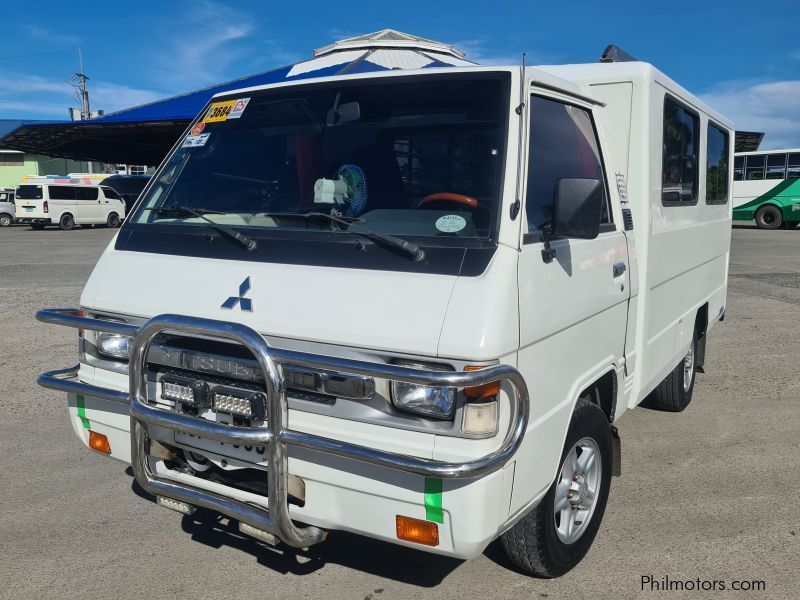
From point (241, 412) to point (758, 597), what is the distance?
244cm

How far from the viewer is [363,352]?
2.57m

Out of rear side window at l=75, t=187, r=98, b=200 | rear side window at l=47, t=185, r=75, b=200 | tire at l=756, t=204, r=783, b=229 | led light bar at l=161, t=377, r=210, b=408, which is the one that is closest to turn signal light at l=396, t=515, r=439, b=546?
led light bar at l=161, t=377, r=210, b=408

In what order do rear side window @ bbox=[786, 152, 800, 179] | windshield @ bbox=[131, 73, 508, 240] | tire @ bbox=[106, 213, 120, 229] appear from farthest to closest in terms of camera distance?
tire @ bbox=[106, 213, 120, 229] → rear side window @ bbox=[786, 152, 800, 179] → windshield @ bbox=[131, 73, 508, 240]

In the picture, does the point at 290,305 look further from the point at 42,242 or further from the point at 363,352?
the point at 42,242

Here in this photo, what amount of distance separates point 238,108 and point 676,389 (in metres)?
4.02

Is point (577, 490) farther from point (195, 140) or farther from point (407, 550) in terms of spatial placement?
point (195, 140)

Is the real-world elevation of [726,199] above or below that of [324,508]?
above

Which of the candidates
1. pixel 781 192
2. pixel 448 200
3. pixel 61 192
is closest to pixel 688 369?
pixel 448 200

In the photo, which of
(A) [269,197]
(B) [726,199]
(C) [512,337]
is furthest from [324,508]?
(B) [726,199]

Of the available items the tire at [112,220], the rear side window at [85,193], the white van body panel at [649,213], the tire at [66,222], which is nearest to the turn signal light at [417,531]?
the white van body panel at [649,213]

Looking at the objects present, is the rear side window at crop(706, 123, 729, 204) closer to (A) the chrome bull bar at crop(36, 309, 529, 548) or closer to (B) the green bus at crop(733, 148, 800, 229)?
(A) the chrome bull bar at crop(36, 309, 529, 548)

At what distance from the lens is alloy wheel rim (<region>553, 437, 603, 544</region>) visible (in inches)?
129

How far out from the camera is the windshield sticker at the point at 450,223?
2.82 m

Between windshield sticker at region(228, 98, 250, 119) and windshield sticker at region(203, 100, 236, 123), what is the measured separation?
0.03 meters
